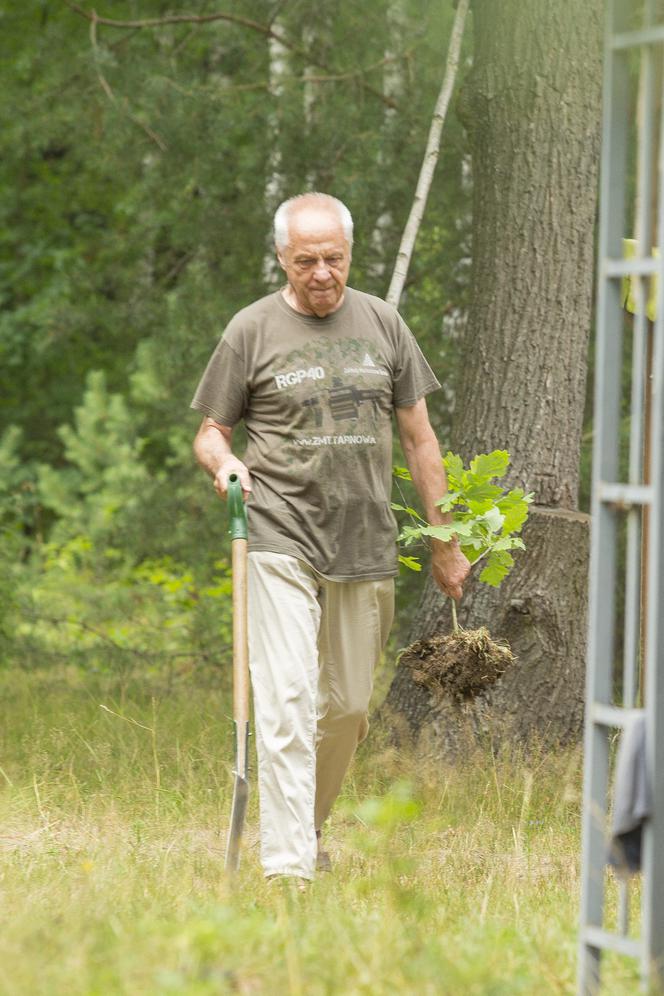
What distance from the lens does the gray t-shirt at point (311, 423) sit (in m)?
4.66

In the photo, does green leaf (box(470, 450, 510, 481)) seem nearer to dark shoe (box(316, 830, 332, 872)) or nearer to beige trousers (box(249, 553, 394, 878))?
Answer: beige trousers (box(249, 553, 394, 878))

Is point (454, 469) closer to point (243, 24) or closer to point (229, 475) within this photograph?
point (229, 475)

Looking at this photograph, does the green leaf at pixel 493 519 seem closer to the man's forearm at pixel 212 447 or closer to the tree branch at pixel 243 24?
the man's forearm at pixel 212 447

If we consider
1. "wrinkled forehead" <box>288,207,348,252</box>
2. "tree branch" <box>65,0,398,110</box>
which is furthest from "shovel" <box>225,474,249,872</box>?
"tree branch" <box>65,0,398,110</box>

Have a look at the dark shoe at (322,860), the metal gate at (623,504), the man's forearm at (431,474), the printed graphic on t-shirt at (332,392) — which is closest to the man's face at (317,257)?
the printed graphic on t-shirt at (332,392)

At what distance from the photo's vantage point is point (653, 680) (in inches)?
116

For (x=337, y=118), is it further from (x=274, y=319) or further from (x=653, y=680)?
(x=653, y=680)

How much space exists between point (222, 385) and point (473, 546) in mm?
1068

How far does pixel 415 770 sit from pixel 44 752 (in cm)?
159

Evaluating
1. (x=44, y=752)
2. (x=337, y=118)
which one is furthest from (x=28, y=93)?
(x=44, y=752)

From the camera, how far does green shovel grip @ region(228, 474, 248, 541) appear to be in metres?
4.48

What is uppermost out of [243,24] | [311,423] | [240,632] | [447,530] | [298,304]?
[243,24]

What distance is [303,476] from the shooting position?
15.3 feet

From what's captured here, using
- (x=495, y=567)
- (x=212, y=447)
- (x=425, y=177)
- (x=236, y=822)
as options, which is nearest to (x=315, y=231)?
(x=212, y=447)
